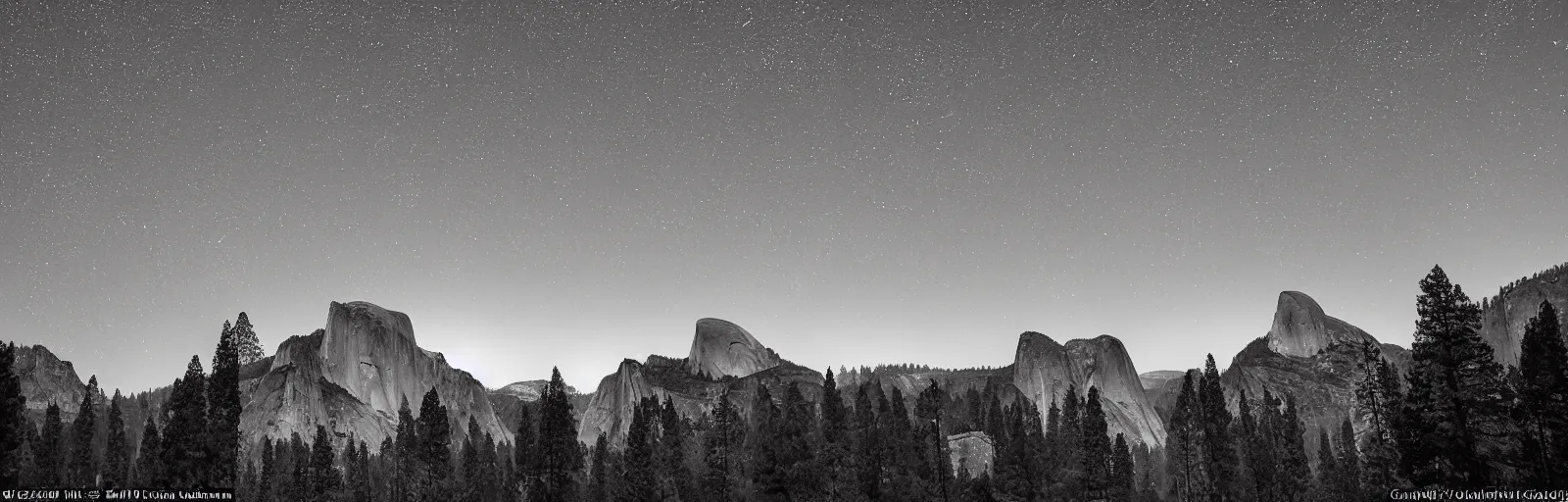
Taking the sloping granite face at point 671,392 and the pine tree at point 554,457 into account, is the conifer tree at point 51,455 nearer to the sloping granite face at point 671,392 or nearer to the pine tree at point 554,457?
the pine tree at point 554,457

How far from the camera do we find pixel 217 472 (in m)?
68.2

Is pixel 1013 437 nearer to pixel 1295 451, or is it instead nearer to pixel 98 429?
pixel 1295 451

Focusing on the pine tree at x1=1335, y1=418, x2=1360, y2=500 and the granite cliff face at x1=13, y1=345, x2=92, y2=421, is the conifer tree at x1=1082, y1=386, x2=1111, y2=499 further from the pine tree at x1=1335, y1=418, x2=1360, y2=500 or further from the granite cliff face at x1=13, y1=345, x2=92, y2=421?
the granite cliff face at x1=13, y1=345, x2=92, y2=421

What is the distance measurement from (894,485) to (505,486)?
40.7 metres

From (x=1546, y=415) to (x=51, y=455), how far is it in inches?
4874

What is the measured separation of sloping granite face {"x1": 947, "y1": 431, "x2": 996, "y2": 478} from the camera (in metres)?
130

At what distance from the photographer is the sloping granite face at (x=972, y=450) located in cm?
12950

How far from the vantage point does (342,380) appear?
597 feet

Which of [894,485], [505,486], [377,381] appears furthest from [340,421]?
[894,485]

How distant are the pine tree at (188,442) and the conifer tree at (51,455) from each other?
33.7 meters

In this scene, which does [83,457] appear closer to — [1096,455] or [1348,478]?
[1096,455]

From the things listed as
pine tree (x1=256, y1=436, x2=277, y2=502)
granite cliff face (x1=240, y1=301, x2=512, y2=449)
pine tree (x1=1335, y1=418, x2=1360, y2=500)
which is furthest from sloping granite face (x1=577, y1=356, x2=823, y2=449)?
pine tree (x1=1335, y1=418, x2=1360, y2=500)

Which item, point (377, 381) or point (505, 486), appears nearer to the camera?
point (505, 486)

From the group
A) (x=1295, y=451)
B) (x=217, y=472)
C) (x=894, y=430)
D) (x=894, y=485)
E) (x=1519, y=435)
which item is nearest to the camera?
(x=1519, y=435)
